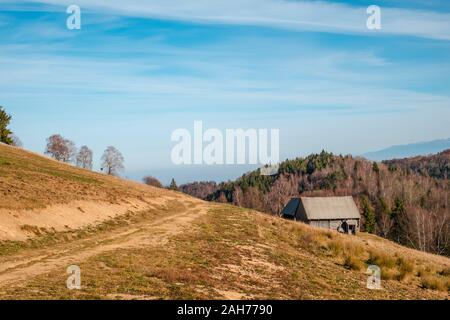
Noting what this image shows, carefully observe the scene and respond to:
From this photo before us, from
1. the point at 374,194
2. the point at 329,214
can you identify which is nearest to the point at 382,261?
the point at 329,214

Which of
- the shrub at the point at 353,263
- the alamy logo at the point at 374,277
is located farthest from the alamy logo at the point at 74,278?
the shrub at the point at 353,263

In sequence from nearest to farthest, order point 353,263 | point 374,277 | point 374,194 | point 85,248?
point 85,248 < point 374,277 < point 353,263 < point 374,194

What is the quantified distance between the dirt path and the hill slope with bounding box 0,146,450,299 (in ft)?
0.19

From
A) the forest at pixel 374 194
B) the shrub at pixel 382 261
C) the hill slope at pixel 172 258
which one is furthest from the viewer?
the forest at pixel 374 194

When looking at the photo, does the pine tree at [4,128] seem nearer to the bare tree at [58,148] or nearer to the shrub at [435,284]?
the bare tree at [58,148]

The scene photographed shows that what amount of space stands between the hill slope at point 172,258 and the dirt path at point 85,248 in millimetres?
59

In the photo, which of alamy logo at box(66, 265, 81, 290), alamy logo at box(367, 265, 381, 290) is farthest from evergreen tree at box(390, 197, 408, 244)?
alamy logo at box(66, 265, 81, 290)

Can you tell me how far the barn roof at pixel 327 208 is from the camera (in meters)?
79.4

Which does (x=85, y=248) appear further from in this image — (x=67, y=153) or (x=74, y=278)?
(x=67, y=153)

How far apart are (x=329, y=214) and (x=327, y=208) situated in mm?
1469

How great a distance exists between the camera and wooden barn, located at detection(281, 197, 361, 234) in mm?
79375

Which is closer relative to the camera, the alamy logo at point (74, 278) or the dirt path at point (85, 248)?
the alamy logo at point (74, 278)

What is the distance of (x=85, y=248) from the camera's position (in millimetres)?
23422
